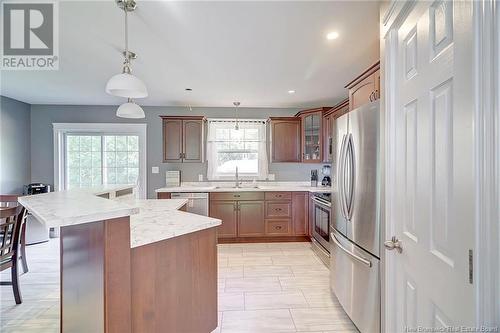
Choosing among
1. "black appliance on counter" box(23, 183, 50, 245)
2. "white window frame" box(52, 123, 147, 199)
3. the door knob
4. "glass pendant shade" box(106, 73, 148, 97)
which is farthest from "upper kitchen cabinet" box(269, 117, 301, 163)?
"black appliance on counter" box(23, 183, 50, 245)

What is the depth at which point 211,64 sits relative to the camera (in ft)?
8.81

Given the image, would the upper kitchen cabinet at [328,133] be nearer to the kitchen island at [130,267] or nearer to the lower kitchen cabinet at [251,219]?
the lower kitchen cabinet at [251,219]

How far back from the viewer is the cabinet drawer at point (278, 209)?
13.4ft

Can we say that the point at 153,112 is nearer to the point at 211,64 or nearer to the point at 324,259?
the point at 211,64

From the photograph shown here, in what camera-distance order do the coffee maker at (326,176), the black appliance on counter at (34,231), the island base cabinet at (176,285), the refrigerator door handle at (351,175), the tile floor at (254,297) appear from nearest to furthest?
the island base cabinet at (176,285)
the refrigerator door handle at (351,175)
the tile floor at (254,297)
the black appliance on counter at (34,231)
the coffee maker at (326,176)

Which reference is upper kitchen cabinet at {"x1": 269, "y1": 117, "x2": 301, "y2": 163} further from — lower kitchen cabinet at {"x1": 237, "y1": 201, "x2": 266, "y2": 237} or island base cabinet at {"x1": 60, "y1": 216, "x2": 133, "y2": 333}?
island base cabinet at {"x1": 60, "y1": 216, "x2": 133, "y2": 333}

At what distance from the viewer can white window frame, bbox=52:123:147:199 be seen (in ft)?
14.8

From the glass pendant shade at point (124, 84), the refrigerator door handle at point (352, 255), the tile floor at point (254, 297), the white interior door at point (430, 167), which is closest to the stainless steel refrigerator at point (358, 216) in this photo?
the refrigerator door handle at point (352, 255)

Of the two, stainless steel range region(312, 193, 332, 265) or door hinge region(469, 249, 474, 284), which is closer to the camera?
door hinge region(469, 249, 474, 284)

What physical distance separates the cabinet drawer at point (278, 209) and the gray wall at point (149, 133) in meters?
0.81

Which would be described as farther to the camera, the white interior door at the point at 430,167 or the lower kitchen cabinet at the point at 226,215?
the lower kitchen cabinet at the point at 226,215

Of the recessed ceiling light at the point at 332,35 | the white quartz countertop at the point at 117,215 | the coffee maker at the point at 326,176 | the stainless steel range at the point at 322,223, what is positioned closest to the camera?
the white quartz countertop at the point at 117,215

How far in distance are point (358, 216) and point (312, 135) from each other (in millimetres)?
2744

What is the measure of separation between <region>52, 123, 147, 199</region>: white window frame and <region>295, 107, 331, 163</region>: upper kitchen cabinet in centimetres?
309
